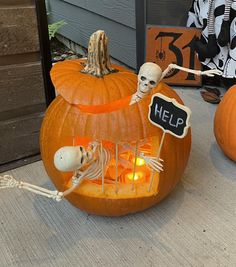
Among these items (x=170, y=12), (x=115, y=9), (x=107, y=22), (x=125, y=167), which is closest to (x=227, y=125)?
(x=125, y=167)

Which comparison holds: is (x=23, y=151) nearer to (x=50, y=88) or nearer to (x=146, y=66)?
(x=50, y=88)

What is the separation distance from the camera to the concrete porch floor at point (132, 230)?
2.78 ft

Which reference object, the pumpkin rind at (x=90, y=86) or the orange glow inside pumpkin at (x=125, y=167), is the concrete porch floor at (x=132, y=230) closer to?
the orange glow inside pumpkin at (x=125, y=167)

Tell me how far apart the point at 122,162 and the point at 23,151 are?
1.39ft

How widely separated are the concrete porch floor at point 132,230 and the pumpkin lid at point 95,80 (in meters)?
0.33

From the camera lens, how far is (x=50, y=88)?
118 cm

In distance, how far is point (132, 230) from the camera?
0.93 m

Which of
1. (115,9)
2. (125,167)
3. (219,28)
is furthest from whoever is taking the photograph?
(115,9)

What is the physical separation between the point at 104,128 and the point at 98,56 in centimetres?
18

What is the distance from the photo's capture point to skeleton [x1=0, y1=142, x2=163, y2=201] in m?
0.74

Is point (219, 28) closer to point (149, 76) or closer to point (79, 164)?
point (149, 76)

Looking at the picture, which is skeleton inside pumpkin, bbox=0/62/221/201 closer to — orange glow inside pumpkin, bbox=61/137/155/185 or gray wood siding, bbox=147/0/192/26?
orange glow inside pumpkin, bbox=61/137/155/185

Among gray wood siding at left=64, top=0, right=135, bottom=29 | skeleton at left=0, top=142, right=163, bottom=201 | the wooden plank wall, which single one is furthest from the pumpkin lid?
gray wood siding at left=64, top=0, right=135, bottom=29

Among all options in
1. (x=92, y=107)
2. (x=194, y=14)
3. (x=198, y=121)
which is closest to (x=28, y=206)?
(x=92, y=107)
